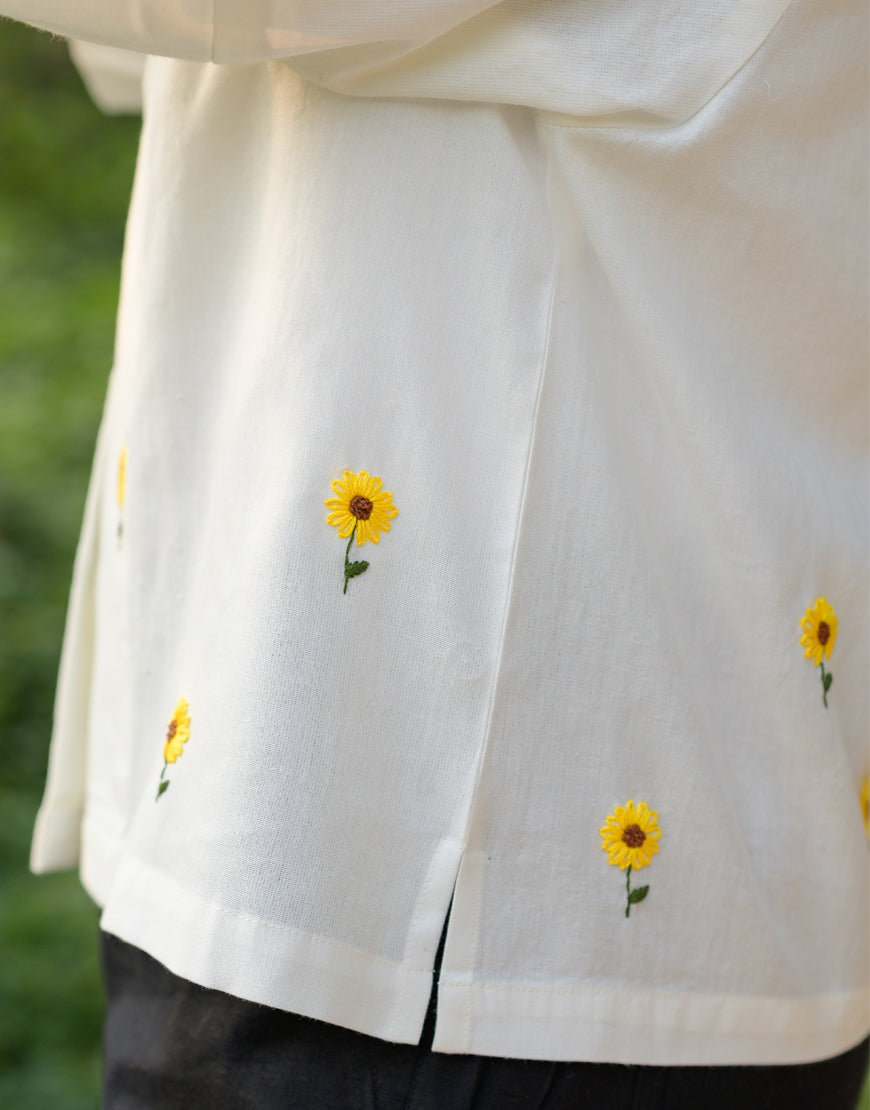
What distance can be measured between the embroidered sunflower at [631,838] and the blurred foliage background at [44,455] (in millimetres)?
1375

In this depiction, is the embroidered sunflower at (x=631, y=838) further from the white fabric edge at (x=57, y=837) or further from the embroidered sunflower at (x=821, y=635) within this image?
the white fabric edge at (x=57, y=837)

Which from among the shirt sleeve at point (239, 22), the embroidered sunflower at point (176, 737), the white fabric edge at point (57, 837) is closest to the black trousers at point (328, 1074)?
the embroidered sunflower at point (176, 737)

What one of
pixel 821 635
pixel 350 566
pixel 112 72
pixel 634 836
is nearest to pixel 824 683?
pixel 821 635

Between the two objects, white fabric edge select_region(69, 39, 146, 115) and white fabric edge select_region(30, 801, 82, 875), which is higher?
white fabric edge select_region(69, 39, 146, 115)

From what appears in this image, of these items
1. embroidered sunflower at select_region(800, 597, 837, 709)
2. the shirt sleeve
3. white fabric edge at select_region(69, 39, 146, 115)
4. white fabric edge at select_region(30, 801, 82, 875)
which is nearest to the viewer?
the shirt sleeve

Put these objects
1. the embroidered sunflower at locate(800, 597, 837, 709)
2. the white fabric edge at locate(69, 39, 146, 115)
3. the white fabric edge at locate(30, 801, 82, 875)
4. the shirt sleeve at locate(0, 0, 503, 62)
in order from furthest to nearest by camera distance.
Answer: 1. the white fabric edge at locate(69, 39, 146, 115)
2. the white fabric edge at locate(30, 801, 82, 875)
3. the embroidered sunflower at locate(800, 597, 837, 709)
4. the shirt sleeve at locate(0, 0, 503, 62)

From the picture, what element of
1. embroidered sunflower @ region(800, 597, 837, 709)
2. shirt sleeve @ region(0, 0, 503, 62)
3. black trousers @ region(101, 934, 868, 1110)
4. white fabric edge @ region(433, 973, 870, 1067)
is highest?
shirt sleeve @ region(0, 0, 503, 62)

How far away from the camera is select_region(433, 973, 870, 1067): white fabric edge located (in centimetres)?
62

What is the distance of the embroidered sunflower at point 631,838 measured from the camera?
64 cm

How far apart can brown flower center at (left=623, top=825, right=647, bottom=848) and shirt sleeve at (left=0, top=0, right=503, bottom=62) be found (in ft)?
1.51

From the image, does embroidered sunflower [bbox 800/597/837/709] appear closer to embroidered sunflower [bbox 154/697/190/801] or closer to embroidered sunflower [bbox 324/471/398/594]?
embroidered sunflower [bbox 324/471/398/594]

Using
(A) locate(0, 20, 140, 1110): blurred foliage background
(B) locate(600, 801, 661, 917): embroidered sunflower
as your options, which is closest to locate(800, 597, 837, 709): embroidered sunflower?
(B) locate(600, 801, 661, 917): embroidered sunflower

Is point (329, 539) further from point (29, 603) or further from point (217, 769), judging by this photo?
point (29, 603)

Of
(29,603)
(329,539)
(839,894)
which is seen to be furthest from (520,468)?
(29,603)
